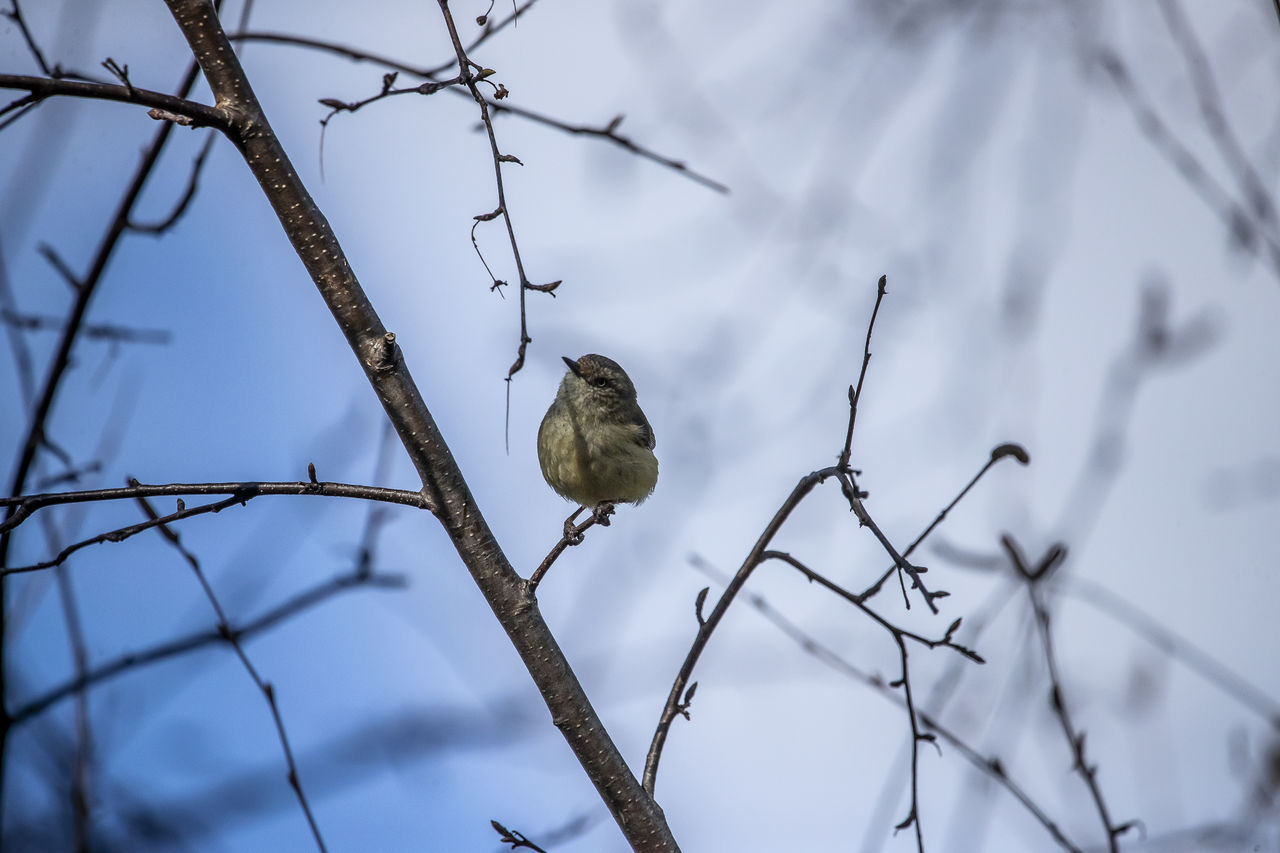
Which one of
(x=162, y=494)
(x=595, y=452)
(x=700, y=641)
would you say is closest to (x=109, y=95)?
(x=162, y=494)

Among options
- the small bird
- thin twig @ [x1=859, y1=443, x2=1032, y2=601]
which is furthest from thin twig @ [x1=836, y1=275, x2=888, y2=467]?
the small bird

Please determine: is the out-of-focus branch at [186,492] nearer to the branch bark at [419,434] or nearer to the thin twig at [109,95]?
the branch bark at [419,434]

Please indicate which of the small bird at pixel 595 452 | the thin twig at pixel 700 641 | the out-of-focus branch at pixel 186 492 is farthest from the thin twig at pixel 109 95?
the small bird at pixel 595 452

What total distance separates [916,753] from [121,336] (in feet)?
10.4

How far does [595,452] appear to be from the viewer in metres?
4.81

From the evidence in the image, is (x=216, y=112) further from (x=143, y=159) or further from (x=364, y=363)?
(x=143, y=159)

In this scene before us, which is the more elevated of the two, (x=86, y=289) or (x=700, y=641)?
(x=86, y=289)

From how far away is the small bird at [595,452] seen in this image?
189 inches

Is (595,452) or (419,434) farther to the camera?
(595,452)

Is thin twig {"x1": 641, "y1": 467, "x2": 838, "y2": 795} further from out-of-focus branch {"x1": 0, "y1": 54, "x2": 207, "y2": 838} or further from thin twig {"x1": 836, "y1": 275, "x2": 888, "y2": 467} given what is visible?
A: out-of-focus branch {"x1": 0, "y1": 54, "x2": 207, "y2": 838}

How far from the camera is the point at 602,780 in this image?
279 cm

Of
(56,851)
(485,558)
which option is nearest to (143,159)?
(485,558)

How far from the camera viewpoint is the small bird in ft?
15.8

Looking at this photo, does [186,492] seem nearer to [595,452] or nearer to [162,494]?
Answer: [162,494]
